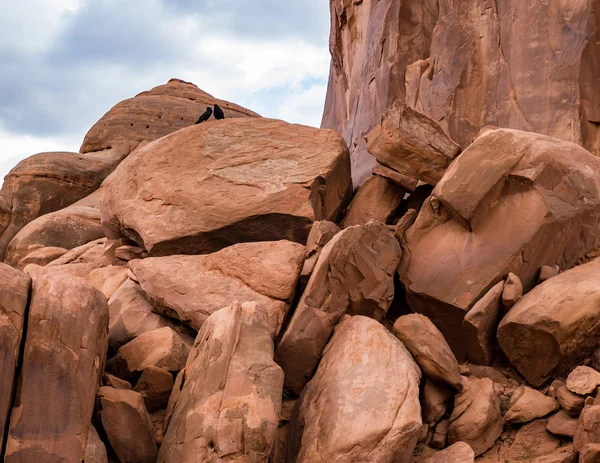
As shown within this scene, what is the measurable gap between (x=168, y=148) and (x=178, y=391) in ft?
17.9

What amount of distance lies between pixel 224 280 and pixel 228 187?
2199 mm

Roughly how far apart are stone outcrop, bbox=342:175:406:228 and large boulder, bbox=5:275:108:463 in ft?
18.4

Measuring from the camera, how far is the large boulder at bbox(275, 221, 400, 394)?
9.21 metres

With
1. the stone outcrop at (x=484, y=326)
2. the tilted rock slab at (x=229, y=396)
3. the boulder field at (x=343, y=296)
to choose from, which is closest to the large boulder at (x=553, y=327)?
the boulder field at (x=343, y=296)

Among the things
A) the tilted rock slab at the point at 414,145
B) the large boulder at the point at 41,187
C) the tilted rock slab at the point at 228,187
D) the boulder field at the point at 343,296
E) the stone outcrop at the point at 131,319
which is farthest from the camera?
the large boulder at the point at 41,187

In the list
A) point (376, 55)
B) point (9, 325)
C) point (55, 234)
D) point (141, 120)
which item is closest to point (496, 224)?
point (9, 325)

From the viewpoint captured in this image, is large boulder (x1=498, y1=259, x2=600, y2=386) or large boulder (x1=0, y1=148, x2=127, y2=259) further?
large boulder (x1=0, y1=148, x2=127, y2=259)

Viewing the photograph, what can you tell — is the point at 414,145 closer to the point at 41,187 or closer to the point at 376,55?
the point at 376,55

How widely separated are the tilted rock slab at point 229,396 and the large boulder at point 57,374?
102 cm

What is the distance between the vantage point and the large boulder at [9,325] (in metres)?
6.93

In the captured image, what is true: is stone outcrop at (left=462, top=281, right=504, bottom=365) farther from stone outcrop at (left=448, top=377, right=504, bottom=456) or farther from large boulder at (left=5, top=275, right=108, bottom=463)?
large boulder at (left=5, top=275, right=108, bottom=463)

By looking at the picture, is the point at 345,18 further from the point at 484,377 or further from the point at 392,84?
the point at 484,377

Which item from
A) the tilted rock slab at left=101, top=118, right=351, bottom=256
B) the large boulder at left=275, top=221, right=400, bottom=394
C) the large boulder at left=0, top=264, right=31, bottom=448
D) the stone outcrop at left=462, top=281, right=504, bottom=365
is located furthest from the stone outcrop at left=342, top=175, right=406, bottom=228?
the large boulder at left=0, top=264, right=31, bottom=448

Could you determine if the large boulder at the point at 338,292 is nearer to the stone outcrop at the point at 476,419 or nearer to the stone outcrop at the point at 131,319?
the stone outcrop at the point at 476,419
